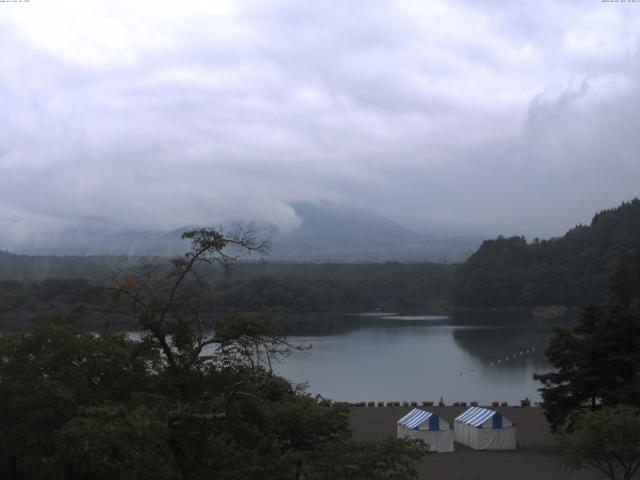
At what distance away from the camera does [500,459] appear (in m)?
12.2

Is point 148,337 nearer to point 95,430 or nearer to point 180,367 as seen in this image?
point 180,367

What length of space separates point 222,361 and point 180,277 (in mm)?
730

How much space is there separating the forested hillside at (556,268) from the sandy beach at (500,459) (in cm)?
4276

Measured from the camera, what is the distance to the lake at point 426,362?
22266 mm

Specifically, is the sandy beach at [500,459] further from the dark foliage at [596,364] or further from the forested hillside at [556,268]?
the forested hillside at [556,268]

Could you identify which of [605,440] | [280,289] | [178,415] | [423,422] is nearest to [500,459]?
[423,422]

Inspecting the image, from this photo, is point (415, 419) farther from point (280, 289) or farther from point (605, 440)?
point (280, 289)

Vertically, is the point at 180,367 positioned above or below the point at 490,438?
above

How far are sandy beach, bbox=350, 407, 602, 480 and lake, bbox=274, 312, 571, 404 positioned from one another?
2.01m

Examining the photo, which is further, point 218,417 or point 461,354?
point 461,354

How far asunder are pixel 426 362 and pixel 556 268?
106ft

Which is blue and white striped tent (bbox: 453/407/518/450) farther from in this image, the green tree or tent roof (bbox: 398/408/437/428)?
the green tree

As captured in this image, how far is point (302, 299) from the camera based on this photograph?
53.8 m

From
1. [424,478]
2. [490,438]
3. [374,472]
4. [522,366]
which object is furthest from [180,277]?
[522,366]
